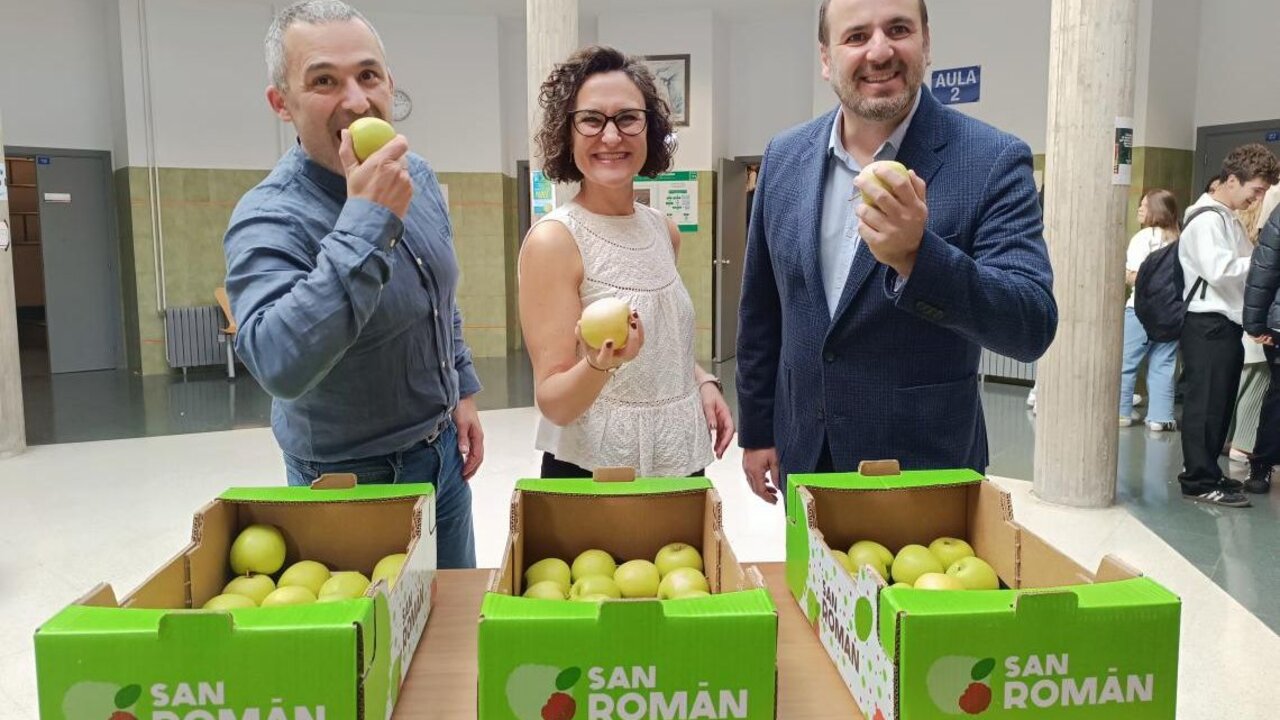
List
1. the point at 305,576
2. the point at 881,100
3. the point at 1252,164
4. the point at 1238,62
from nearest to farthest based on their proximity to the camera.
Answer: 1. the point at 305,576
2. the point at 881,100
3. the point at 1252,164
4. the point at 1238,62

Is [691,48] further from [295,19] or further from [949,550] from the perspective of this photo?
[949,550]

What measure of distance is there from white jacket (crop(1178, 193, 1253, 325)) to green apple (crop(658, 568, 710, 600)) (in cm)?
486

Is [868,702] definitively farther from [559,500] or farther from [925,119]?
[925,119]

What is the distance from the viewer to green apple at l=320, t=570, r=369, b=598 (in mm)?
1293

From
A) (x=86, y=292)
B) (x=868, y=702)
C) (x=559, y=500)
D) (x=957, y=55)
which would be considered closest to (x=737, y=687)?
(x=868, y=702)

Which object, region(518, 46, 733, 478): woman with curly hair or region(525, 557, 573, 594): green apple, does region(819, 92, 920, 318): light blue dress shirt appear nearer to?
region(518, 46, 733, 478): woman with curly hair

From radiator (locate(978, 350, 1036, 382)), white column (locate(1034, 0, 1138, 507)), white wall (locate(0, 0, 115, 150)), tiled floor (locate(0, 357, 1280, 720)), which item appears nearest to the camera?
tiled floor (locate(0, 357, 1280, 720))

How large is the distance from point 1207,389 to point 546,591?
510 centimetres

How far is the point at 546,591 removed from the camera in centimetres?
131

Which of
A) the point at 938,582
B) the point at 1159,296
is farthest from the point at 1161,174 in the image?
the point at 938,582

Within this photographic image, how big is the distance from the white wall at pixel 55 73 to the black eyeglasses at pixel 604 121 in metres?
10.2

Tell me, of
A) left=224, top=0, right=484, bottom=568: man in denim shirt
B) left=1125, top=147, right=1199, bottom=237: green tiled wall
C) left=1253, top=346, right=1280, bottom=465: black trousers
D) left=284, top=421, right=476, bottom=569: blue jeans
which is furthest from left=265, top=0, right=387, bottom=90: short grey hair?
left=1125, top=147, right=1199, bottom=237: green tiled wall

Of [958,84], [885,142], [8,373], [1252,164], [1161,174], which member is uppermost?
[958,84]

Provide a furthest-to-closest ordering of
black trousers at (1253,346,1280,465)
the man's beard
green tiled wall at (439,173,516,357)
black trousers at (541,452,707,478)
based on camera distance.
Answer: green tiled wall at (439,173,516,357)
black trousers at (1253,346,1280,465)
black trousers at (541,452,707,478)
the man's beard
